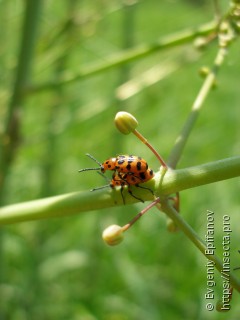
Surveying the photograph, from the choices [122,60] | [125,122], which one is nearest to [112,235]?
[125,122]

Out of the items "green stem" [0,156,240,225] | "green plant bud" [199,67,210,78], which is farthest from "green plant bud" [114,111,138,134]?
"green plant bud" [199,67,210,78]

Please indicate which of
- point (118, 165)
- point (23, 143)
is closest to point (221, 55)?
point (118, 165)

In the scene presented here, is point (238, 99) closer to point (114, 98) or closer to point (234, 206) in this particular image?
point (234, 206)

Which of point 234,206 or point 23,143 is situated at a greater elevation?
point 234,206

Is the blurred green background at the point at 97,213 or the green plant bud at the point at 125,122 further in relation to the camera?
the blurred green background at the point at 97,213

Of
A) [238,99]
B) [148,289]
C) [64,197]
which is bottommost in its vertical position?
[64,197]

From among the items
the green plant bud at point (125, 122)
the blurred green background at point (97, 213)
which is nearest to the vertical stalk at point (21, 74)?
the blurred green background at point (97, 213)

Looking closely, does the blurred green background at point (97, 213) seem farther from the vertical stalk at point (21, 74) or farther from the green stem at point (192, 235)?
the green stem at point (192, 235)
